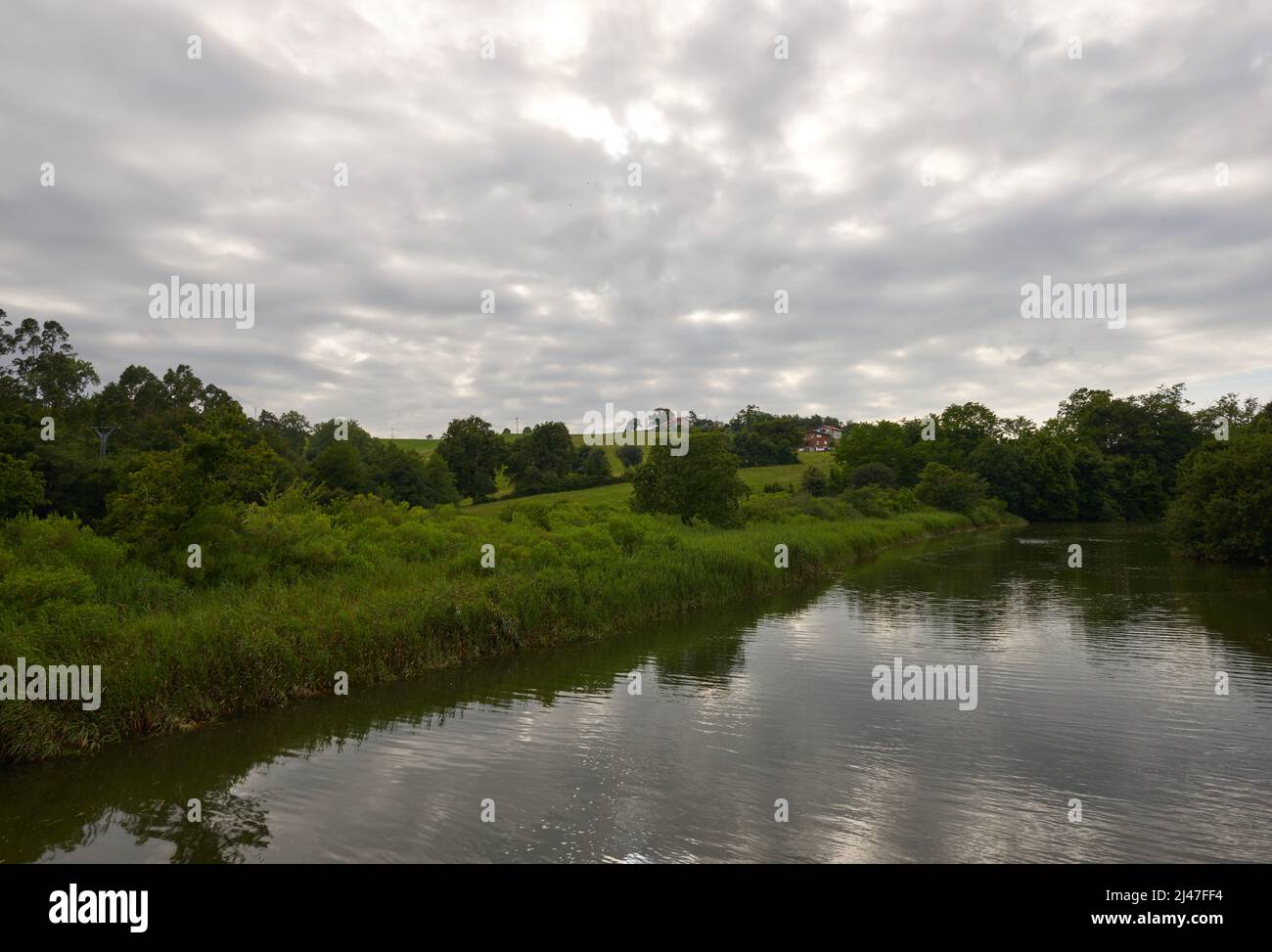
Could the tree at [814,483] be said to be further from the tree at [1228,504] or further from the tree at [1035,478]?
the tree at [1228,504]

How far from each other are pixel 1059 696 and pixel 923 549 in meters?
37.2

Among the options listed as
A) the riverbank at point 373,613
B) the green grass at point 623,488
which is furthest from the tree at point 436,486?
the riverbank at point 373,613

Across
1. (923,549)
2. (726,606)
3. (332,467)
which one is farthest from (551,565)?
(923,549)

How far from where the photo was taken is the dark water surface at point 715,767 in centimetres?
866

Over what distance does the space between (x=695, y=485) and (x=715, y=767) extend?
31816 mm

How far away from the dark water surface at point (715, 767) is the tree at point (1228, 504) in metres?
24.3

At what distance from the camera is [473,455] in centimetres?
7806

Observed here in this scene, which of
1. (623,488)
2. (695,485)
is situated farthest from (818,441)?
(695,485)

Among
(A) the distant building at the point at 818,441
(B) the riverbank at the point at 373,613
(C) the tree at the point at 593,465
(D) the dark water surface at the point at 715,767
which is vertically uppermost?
(A) the distant building at the point at 818,441

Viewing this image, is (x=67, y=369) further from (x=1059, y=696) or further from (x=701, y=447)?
(x=1059, y=696)

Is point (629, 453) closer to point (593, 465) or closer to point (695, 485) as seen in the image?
point (593, 465)

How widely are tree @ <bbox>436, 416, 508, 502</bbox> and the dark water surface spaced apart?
2350 inches

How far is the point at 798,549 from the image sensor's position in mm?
33688
